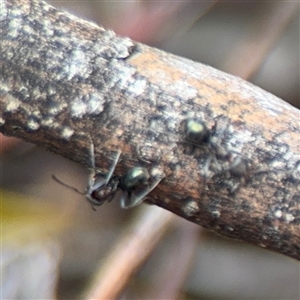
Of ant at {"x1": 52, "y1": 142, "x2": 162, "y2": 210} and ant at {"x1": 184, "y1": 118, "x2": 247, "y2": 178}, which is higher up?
ant at {"x1": 184, "y1": 118, "x2": 247, "y2": 178}

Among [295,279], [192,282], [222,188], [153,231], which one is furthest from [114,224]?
[222,188]

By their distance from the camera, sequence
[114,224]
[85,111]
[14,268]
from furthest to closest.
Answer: [114,224] < [14,268] < [85,111]

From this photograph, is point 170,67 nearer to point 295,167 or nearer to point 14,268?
point 295,167

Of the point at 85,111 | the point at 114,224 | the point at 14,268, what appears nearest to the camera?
the point at 85,111

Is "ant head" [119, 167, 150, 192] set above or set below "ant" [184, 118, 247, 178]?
below
